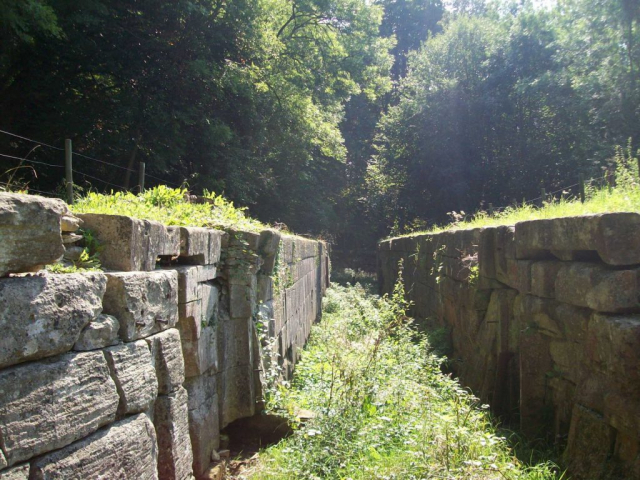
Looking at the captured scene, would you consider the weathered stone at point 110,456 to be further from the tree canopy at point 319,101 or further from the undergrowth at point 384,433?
the tree canopy at point 319,101

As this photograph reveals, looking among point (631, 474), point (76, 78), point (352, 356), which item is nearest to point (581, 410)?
point (631, 474)

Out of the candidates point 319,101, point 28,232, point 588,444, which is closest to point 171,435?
point 28,232

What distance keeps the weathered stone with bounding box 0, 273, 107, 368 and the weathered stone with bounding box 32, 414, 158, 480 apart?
0.43 metres

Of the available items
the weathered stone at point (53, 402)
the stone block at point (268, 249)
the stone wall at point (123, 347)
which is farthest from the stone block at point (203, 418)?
the stone block at point (268, 249)

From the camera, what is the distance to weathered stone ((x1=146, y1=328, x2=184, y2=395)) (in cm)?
331

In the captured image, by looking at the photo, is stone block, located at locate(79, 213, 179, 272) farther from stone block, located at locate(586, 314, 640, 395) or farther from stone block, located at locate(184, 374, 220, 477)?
stone block, located at locate(586, 314, 640, 395)

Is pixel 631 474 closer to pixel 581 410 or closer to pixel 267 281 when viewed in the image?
pixel 581 410

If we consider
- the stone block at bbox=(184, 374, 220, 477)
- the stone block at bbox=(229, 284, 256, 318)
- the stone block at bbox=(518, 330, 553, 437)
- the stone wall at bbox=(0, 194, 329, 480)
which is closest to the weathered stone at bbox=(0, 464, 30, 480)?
the stone wall at bbox=(0, 194, 329, 480)

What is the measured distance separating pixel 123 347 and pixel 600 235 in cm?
345

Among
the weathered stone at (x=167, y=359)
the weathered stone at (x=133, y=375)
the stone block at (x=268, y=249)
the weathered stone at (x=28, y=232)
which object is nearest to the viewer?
the weathered stone at (x=28, y=232)

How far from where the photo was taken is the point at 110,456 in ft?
8.54

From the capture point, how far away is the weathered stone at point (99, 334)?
2.57 meters

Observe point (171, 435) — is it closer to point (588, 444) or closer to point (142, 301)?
point (142, 301)

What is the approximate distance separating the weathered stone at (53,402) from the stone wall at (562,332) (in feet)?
10.9
